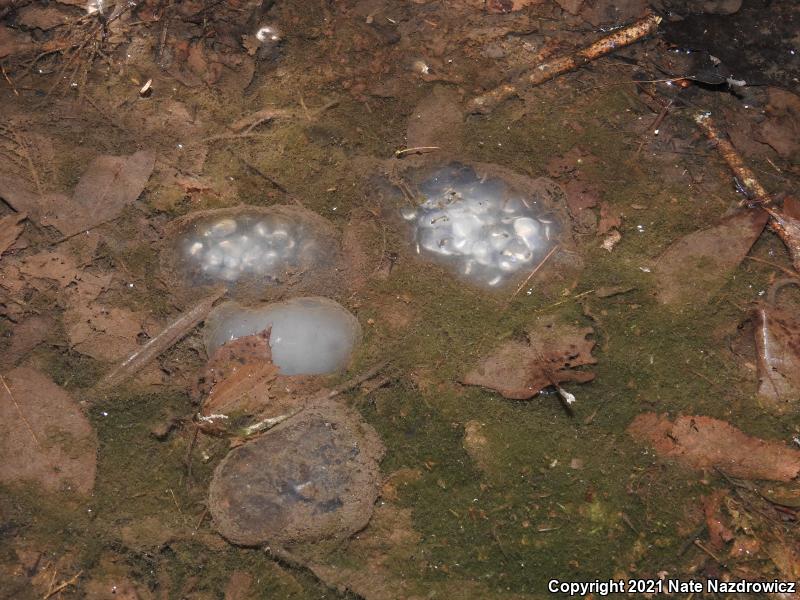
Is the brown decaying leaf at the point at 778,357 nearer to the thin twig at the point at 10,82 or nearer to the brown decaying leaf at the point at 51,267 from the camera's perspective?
the brown decaying leaf at the point at 51,267

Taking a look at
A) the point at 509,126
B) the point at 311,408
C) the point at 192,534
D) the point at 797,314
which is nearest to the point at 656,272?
the point at 797,314

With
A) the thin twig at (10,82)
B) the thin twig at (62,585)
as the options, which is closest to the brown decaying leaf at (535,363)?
the thin twig at (62,585)

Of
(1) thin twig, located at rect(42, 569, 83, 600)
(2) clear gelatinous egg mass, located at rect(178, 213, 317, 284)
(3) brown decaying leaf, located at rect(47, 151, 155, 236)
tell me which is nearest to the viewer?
(1) thin twig, located at rect(42, 569, 83, 600)

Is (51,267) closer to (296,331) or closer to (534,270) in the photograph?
(296,331)

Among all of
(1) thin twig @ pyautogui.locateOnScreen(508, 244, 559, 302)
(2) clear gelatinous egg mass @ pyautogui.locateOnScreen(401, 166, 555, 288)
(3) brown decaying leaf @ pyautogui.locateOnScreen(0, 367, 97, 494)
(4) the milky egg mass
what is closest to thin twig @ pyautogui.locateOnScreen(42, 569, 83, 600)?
(3) brown decaying leaf @ pyautogui.locateOnScreen(0, 367, 97, 494)

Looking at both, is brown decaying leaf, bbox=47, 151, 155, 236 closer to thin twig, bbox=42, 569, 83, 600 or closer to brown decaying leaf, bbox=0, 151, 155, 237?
brown decaying leaf, bbox=0, 151, 155, 237

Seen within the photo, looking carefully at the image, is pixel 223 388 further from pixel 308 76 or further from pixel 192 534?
pixel 308 76

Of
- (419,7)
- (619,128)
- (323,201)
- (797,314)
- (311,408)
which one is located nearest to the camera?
(311,408)
